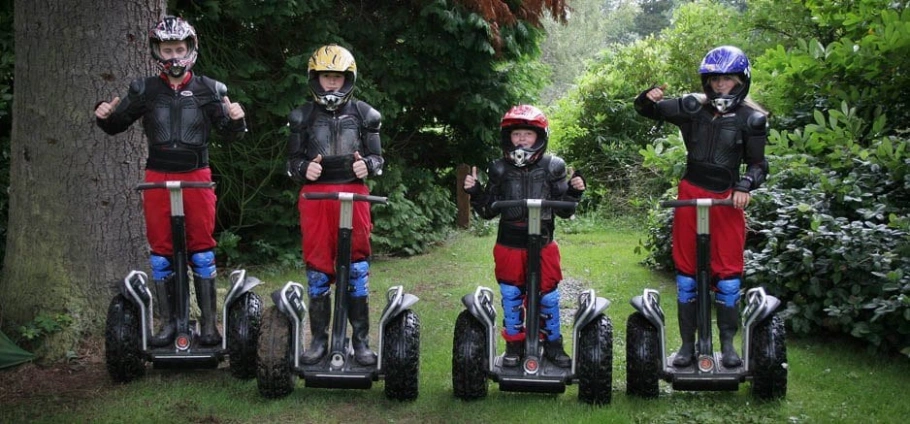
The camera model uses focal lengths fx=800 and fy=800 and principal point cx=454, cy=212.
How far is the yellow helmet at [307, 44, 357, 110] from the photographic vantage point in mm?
4762

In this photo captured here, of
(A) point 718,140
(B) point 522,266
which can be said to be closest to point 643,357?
(B) point 522,266

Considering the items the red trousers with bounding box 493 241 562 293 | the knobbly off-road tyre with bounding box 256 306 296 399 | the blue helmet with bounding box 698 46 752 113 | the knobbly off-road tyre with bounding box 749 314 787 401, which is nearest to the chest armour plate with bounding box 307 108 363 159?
the knobbly off-road tyre with bounding box 256 306 296 399

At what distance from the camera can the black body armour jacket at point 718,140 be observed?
4.66 m

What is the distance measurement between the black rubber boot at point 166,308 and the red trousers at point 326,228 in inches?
38.8

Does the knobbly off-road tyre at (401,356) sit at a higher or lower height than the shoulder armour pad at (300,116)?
lower

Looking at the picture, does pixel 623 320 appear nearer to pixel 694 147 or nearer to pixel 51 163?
pixel 694 147

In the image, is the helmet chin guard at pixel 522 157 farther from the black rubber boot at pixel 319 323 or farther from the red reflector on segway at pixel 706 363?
the red reflector on segway at pixel 706 363

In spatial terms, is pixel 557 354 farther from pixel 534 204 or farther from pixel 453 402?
pixel 534 204

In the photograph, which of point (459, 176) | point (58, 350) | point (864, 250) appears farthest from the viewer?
point (459, 176)

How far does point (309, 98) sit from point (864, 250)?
5.38 meters

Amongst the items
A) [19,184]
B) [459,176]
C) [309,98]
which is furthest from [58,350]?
[459,176]

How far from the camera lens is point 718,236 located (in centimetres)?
479

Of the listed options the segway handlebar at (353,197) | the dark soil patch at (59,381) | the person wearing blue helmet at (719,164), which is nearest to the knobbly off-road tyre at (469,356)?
the segway handlebar at (353,197)

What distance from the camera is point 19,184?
5.40 meters
